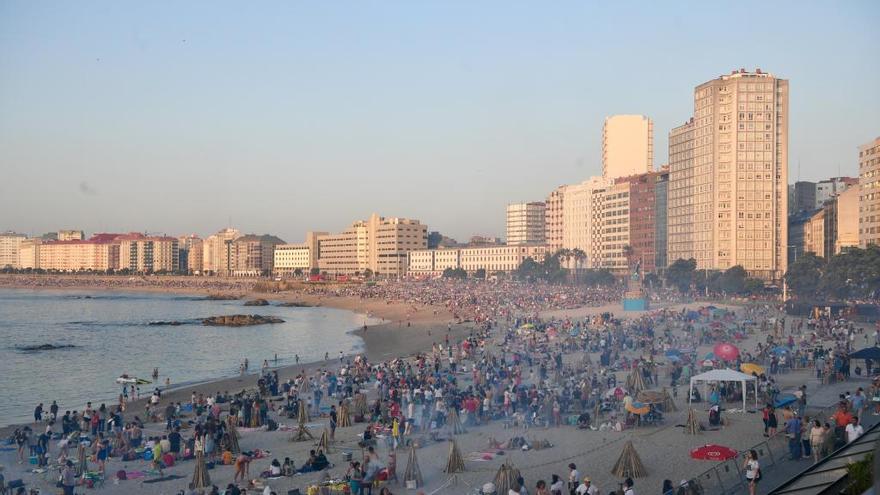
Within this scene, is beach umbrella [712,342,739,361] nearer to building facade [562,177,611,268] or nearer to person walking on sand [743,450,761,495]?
person walking on sand [743,450,761,495]

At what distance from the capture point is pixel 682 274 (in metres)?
81.8

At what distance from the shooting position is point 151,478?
1582 centimetres

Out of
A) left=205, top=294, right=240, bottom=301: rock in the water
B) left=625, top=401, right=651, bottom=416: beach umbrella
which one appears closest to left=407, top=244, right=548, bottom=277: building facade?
left=205, top=294, right=240, bottom=301: rock in the water

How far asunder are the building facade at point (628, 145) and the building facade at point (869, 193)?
54.8 m

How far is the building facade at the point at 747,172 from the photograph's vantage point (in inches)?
3162

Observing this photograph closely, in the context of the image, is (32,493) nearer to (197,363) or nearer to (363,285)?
(197,363)

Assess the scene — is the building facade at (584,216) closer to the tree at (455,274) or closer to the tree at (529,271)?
the tree at (529,271)

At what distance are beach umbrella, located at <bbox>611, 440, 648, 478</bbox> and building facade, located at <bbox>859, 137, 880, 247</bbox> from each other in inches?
2356

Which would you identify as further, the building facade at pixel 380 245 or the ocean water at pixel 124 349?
the building facade at pixel 380 245

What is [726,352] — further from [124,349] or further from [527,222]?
[527,222]

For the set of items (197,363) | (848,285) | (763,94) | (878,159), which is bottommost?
(197,363)

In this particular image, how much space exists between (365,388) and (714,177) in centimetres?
6475

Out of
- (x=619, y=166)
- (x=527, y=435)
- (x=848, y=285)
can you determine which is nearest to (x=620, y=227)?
(x=619, y=166)

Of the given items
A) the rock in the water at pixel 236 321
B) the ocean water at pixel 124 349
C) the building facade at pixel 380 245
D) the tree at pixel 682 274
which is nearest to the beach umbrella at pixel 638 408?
the ocean water at pixel 124 349
